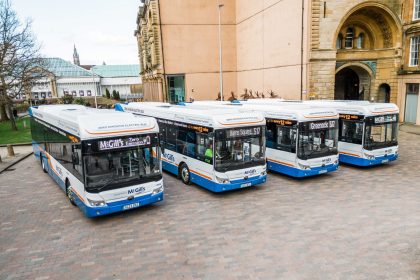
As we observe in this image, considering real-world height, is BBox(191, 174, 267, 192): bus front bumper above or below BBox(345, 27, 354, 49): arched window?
below

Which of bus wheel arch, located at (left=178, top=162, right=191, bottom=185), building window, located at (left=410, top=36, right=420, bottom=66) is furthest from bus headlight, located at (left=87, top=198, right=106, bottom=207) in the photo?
building window, located at (left=410, top=36, right=420, bottom=66)

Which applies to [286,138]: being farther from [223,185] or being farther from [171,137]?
[171,137]

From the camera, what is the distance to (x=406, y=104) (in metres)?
28.1

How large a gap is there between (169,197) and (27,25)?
27948 mm

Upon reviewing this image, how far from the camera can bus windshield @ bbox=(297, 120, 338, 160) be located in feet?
41.7

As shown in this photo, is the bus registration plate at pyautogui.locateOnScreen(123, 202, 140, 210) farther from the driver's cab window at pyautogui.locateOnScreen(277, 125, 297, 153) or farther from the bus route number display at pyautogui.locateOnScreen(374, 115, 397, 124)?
the bus route number display at pyautogui.locateOnScreen(374, 115, 397, 124)

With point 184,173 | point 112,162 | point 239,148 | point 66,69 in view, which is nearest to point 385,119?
point 239,148

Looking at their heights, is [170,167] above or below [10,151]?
above

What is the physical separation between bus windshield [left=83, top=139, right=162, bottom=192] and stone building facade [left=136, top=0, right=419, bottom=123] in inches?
848

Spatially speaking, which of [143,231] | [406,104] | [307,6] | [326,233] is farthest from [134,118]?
A: [406,104]

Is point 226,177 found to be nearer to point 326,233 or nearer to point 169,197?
point 169,197

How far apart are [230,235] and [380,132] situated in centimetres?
953

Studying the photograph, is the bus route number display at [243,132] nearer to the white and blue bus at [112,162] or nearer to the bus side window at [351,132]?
the white and blue bus at [112,162]

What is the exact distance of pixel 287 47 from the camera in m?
31.0
